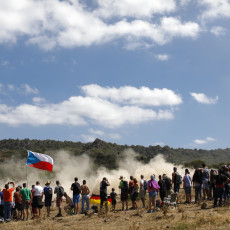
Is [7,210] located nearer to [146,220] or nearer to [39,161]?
[39,161]

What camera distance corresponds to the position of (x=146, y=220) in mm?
13789

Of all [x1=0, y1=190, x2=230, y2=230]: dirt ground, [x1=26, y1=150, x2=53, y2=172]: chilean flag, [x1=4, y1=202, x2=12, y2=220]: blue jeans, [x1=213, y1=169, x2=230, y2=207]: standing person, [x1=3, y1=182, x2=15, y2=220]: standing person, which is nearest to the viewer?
[x1=0, y1=190, x2=230, y2=230]: dirt ground

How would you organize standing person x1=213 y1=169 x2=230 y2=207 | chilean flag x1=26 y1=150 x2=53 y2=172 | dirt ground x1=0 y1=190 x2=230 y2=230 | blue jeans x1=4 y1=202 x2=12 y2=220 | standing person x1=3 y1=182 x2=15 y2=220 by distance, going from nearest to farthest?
dirt ground x1=0 y1=190 x2=230 y2=230 → standing person x1=213 y1=169 x2=230 y2=207 → standing person x1=3 y1=182 x2=15 y2=220 → blue jeans x1=4 y1=202 x2=12 y2=220 → chilean flag x1=26 y1=150 x2=53 y2=172

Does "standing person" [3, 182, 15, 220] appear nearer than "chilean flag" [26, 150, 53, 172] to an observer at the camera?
Yes

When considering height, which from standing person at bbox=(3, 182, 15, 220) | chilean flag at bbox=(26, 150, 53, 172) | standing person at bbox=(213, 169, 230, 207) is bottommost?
standing person at bbox=(3, 182, 15, 220)

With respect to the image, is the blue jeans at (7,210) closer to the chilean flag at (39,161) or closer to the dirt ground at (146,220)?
the dirt ground at (146,220)

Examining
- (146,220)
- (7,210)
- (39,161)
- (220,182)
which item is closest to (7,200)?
(7,210)

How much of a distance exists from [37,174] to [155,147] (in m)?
91.7

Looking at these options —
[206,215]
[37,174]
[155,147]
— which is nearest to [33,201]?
[206,215]

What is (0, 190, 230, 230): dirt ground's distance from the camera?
12211 millimetres

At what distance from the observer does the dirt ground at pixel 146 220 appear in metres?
12.2

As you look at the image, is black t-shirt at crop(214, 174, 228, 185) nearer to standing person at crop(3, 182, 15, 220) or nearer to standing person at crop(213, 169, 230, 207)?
standing person at crop(213, 169, 230, 207)

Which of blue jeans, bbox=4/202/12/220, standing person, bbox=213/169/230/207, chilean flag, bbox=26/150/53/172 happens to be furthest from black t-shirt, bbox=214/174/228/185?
blue jeans, bbox=4/202/12/220

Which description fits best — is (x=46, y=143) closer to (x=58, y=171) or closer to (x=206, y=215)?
(x=58, y=171)
